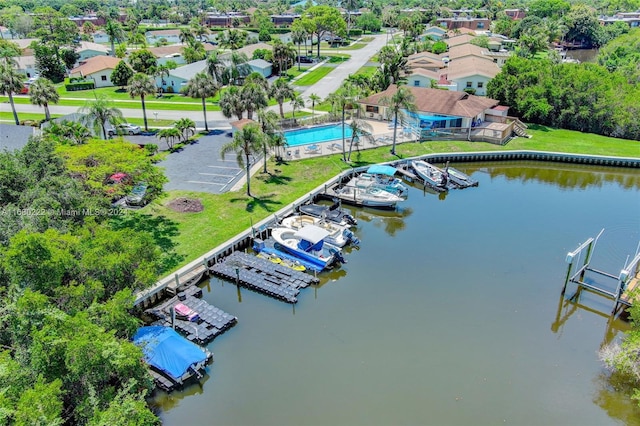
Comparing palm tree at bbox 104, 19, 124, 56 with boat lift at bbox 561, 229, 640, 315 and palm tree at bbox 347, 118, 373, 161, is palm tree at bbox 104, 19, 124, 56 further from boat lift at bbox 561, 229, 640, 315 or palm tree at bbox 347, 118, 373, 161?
boat lift at bbox 561, 229, 640, 315

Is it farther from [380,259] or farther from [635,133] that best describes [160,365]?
[635,133]

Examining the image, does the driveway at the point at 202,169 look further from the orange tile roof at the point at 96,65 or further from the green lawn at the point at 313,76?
the orange tile roof at the point at 96,65

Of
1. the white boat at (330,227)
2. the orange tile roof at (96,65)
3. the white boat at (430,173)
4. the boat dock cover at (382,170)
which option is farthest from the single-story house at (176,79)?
the white boat at (330,227)

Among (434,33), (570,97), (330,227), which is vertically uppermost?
(434,33)

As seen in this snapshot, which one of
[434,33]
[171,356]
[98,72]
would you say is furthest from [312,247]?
[434,33]

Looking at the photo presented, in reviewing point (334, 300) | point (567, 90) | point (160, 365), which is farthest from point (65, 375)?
point (567, 90)

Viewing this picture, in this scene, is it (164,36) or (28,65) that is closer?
(28,65)

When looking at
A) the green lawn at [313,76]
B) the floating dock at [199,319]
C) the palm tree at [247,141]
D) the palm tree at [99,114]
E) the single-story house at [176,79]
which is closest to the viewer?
the floating dock at [199,319]

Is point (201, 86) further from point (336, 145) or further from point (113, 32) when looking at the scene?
point (113, 32)
